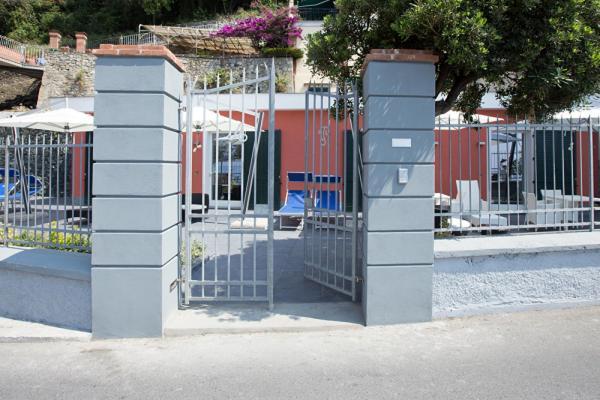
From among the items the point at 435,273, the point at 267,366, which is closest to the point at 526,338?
the point at 435,273

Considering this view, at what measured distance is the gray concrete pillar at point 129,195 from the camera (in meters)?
4.48

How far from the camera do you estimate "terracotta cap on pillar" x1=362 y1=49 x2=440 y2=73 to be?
181 inches

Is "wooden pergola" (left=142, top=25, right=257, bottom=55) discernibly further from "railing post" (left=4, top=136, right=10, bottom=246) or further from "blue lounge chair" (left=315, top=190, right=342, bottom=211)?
"railing post" (left=4, top=136, right=10, bottom=246)

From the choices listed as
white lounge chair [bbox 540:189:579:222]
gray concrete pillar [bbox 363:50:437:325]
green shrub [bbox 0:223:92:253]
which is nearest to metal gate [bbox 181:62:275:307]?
gray concrete pillar [bbox 363:50:437:325]

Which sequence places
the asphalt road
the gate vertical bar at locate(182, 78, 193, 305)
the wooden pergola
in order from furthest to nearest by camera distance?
the wooden pergola → the gate vertical bar at locate(182, 78, 193, 305) → the asphalt road

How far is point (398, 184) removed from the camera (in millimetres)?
Result: 4703

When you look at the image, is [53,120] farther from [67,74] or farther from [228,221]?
[67,74]

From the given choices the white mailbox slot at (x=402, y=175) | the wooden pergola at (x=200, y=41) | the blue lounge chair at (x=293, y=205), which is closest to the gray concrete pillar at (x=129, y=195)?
the white mailbox slot at (x=402, y=175)

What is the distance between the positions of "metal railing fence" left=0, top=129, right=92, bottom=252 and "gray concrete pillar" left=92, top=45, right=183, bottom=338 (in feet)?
1.97

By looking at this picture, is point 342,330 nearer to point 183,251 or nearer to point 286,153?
point 183,251

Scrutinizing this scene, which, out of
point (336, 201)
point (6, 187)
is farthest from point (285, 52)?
point (6, 187)

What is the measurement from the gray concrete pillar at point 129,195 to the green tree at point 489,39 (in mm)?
2173

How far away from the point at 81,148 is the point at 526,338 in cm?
487

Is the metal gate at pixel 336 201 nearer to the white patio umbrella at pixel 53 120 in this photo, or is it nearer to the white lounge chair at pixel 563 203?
the white lounge chair at pixel 563 203
